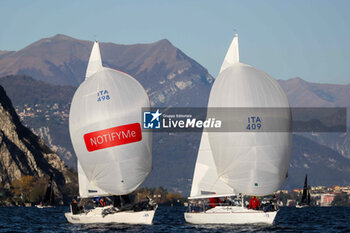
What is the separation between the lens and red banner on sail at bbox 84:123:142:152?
67.2 metres

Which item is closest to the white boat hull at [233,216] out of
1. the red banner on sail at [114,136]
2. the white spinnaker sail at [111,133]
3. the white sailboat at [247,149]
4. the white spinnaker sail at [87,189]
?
the white sailboat at [247,149]

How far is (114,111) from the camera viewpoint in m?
67.8

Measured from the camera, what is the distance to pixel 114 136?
67188 millimetres

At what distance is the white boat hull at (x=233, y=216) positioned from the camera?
214ft

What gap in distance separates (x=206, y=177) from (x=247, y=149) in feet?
20.6

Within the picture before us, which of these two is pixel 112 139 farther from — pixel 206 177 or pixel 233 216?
pixel 233 216

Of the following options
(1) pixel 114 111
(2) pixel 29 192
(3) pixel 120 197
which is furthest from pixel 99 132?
(2) pixel 29 192

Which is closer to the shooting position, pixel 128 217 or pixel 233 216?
pixel 233 216

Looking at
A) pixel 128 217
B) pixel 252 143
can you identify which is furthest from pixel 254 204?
pixel 128 217

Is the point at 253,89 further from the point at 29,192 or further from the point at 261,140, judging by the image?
the point at 29,192

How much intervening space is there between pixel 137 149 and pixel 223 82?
34.9 feet

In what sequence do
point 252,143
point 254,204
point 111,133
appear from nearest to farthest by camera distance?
point 252,143, point 254,204, point 111,133

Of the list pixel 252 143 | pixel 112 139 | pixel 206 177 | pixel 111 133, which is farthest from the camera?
pixel 206 177

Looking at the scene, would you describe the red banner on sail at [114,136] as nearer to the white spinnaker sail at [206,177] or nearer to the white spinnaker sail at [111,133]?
the white spinnaker sail at [111,133]
